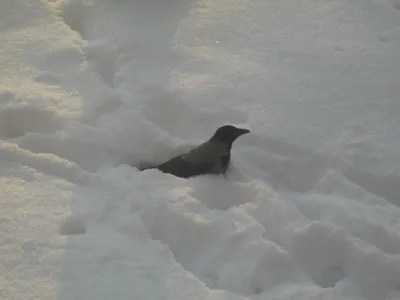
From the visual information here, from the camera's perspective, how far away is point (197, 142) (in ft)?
10.8

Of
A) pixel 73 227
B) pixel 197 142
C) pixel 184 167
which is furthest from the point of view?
pixel 197 142

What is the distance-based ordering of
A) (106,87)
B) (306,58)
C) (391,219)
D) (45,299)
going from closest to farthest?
(45,299), (391,219), (106,87), (306,58)

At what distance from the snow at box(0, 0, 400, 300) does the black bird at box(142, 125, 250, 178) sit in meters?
0.05

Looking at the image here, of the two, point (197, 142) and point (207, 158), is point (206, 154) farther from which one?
point (197, 142)

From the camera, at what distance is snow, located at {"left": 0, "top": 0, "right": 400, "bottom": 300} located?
246 centimetres

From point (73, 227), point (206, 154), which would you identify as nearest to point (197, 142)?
point (206, 154)

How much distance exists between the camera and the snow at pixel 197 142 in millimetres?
2455

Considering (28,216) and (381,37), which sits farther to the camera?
(381,37)

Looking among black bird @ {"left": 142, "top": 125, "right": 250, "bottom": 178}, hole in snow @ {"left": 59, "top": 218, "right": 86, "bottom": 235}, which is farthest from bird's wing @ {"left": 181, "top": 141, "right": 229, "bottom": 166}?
hole in snow @ {"left": 59, "top": 218, "right": 86, "bottom": 235}

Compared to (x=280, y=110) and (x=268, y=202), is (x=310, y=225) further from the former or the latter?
(x=280, y=110)

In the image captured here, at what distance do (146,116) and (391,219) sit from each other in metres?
1.41

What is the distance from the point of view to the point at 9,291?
2.21 m

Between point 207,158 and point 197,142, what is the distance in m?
0.28

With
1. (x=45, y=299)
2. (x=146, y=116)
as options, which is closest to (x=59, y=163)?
(x=146, y=116)
